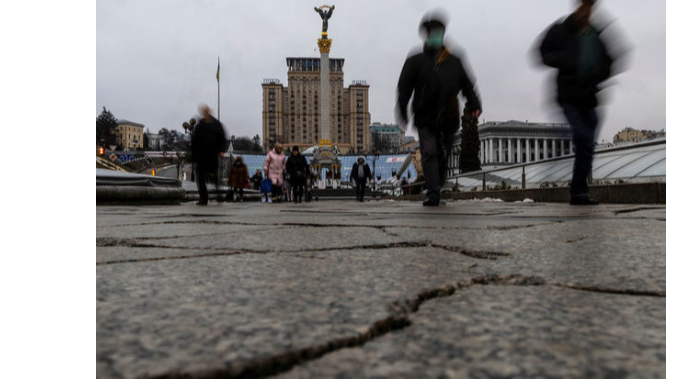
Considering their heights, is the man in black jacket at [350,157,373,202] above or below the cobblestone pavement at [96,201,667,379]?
above

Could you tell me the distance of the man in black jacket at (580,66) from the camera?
4.54 meters

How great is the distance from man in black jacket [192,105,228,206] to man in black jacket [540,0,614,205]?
587cm

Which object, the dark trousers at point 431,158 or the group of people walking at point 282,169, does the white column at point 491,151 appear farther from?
the dark trousers at point 431,158

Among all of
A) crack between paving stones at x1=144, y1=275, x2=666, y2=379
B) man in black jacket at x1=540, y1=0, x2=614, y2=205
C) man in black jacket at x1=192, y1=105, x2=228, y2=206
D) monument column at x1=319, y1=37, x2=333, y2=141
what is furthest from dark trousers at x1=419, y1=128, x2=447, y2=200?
monument column at x1=319, y1=37, x2=333, y2=141

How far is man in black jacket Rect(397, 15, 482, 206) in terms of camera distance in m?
5.43

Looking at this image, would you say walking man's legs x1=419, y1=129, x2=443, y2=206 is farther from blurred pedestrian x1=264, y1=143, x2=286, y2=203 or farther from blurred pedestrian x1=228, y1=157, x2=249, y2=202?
blurred pedestrian x1=228, y1=157, x2=249, y2=202

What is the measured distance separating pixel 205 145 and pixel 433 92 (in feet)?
15.9

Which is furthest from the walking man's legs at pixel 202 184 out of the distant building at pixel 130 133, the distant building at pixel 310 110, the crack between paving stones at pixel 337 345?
the distant building at pixel 130 133

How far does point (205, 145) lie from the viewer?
8977 mm

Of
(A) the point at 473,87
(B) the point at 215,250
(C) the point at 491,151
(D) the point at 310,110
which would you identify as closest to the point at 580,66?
(A) the point at 473,87

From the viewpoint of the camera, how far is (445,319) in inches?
27.3
